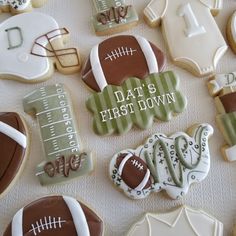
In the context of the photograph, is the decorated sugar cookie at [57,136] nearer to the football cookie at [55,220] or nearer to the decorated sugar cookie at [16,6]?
the football cookie at [55,220]

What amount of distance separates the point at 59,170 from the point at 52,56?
0.25 metres

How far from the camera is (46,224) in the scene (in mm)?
676

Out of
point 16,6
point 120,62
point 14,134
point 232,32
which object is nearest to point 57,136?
point 14,134

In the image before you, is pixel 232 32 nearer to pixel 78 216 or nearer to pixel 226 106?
pixel 226 106

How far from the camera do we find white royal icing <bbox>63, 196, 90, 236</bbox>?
0.67 meters

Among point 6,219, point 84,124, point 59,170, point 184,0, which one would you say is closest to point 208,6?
point 184,0

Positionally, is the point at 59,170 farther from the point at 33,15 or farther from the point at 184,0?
the point at 184,0

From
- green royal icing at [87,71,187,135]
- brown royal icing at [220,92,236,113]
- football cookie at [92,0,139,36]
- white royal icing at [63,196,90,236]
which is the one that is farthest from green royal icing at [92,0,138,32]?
white royal icing at [63,196,90,236]

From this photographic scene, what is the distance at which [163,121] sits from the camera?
77cm

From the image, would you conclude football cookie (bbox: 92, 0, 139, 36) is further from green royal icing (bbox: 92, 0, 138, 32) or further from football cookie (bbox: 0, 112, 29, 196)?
football cookie (bbox: 0, 112, 29, 196)

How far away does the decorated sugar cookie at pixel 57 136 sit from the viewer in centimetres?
71

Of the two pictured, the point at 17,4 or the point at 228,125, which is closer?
the point at 228,125

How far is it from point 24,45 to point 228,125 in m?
0.46

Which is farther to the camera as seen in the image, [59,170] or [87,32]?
[87,32]
